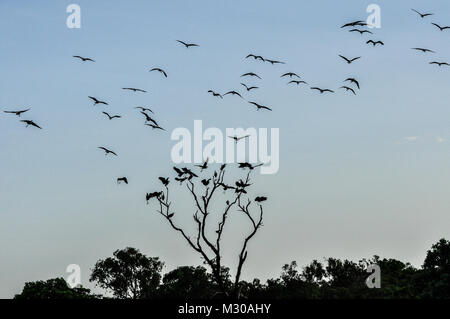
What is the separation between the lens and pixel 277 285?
9619 cm

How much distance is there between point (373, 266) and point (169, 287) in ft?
104

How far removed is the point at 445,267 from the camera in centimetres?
6038

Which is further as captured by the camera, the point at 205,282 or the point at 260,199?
the point at 205,282

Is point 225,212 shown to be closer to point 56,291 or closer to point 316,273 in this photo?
point 56,291

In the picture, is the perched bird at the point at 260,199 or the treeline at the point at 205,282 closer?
the perched bird at the point at 260,199

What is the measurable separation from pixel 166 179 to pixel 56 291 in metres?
46.7

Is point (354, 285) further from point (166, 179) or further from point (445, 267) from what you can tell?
point (166, 179)

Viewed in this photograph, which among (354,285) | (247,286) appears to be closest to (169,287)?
(247,286)

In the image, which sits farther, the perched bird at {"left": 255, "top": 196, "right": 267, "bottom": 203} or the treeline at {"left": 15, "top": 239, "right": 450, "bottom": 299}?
the treeline at {"left": 15, "top": 239, "right": 450, "bottom": 299}
